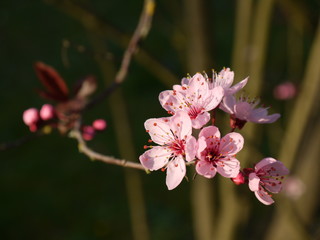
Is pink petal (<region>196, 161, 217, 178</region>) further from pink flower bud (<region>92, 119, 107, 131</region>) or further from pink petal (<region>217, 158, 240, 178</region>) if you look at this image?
pink flower bud (<region>92, 119, 107, 131</region>)

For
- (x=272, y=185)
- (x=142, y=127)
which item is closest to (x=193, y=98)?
(x=272, y=185)

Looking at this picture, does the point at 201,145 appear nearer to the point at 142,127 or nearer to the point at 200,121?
the point at 200,121

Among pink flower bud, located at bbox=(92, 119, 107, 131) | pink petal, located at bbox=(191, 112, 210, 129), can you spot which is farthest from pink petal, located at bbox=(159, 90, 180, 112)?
pink flower bud, located at bbox=(92, 119, 107, 131)

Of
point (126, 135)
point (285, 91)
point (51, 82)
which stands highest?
point (51, 82)

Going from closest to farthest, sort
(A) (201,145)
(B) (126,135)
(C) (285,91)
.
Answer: (A) (201,145) → (B) (126,135) → (C) (285,91)

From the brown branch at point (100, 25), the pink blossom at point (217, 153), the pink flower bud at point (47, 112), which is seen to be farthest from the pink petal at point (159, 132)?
the brown branch at point (100, 25)

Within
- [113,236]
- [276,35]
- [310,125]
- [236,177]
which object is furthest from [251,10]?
[276,35]

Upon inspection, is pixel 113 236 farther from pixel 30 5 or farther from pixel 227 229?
Answer: pixel 30 5
